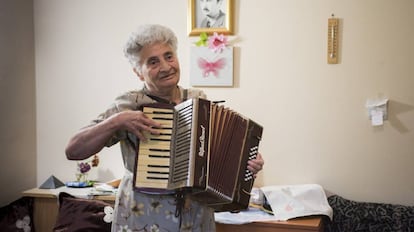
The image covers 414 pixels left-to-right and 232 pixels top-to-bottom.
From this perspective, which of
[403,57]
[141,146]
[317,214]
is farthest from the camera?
[403,57]

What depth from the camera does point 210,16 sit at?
96.6 inches

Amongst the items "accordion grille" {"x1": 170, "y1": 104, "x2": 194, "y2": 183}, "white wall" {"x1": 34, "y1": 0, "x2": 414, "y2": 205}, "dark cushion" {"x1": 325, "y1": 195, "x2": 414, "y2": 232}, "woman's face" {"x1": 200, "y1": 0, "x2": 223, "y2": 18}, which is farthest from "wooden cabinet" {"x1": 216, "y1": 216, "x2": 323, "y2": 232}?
"woman's face" {"x1": 200, "y1": 0, "x2": 223, "y2": 18}

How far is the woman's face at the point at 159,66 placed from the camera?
1.33m

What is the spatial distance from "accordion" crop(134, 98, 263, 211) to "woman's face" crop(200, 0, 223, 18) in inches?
50.6

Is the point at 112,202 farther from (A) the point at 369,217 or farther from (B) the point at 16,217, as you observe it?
(A) the point at 369,217

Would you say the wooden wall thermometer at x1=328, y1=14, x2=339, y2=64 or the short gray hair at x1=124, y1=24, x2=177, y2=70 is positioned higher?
the wooden wall thermometer at x1=328, y1=14, x2=339, y2=64

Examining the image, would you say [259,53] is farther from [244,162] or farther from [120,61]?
[244,162]

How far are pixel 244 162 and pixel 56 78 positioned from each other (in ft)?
5.99

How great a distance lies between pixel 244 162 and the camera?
1372 millimetres

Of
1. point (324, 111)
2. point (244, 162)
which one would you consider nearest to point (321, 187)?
point (324, 111)

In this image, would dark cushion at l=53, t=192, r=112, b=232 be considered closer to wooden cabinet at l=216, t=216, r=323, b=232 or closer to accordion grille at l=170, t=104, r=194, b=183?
wooden cabinet at l=216, t=216, r=323, b=232

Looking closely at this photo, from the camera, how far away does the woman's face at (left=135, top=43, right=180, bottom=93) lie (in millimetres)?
1334

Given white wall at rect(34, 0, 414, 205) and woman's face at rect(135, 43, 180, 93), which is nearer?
woman's face at rect(135, 43, 180, 93)

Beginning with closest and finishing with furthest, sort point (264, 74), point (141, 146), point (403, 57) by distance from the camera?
point (141, 146) → point (403, 57) → point (264, 74)
